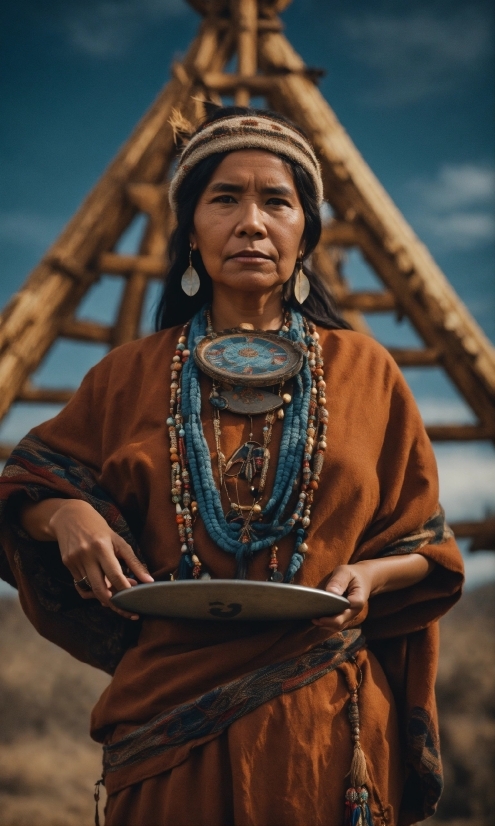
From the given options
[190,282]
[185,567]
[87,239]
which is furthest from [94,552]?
[87,239]

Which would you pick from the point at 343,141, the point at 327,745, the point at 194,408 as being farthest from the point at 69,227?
the point at 327,745

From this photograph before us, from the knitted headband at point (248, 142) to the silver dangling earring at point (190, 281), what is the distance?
0.20 m

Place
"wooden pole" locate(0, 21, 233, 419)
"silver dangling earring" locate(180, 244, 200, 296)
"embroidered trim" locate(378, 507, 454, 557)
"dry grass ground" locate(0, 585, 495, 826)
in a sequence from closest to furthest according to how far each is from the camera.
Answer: "embroidered trim" locate(378, 507, 454, 557) → "silver dangling earring" locate(180, 244, 200, 296) → "wooden pole" locate(0, 21, 233, 419) → "dry grass ground" locate(0, 585, 495, 826)

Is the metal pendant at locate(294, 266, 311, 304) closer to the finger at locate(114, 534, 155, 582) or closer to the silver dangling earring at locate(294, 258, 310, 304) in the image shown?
the silver dangling earring at locate(294, 258, 310, 304)

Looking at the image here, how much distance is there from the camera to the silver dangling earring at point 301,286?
244cm

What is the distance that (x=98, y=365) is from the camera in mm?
2369

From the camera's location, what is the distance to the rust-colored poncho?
1.88m

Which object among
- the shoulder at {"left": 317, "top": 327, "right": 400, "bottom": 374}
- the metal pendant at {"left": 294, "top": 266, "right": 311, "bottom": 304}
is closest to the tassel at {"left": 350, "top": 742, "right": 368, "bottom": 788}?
the shoulder at {"left": 317, "top": 327, "right": 400, "bottom": 374}

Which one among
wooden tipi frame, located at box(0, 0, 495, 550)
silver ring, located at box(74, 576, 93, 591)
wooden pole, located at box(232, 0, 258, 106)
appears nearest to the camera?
silver ring, located at box(74, 576, 93, 591)

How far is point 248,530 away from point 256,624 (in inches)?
7.5

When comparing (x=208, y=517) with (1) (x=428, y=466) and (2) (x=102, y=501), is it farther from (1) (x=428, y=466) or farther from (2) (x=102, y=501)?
(1) (x=428, y=466)

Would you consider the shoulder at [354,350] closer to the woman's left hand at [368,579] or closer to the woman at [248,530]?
the woman at [248,530]

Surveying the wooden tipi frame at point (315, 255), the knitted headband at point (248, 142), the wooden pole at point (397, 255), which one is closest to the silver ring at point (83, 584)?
the knitted headband at point (248, 142)

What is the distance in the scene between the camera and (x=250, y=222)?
7.25ft
